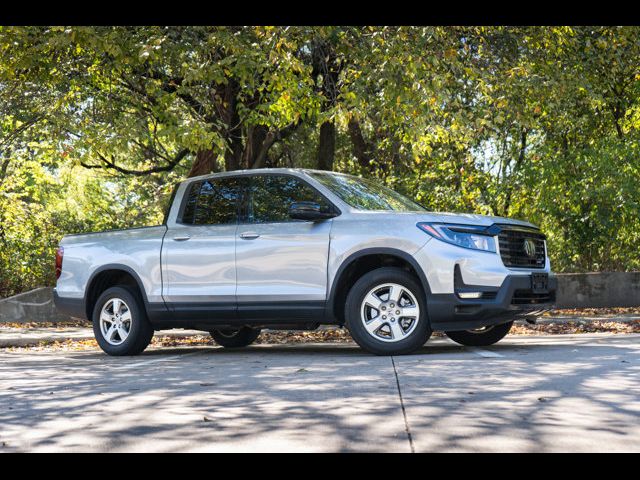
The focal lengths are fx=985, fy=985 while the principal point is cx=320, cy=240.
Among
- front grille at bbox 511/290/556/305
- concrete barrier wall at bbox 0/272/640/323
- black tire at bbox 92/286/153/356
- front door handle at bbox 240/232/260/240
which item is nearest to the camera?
front grille at bbox 511/290/556/305

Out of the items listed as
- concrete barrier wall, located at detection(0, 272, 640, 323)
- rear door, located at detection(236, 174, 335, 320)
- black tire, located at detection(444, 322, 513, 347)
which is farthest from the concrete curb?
black tire, located at detection(444, 322, 513, 347)

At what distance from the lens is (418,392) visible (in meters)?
7.12

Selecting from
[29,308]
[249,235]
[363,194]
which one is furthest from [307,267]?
[29,308]

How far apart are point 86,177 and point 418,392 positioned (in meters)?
27.2

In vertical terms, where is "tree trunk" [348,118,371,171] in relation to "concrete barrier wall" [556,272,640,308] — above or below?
above

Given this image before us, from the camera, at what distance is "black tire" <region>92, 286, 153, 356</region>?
36.9ft

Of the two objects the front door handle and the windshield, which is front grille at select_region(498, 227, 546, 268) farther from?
the front door handle

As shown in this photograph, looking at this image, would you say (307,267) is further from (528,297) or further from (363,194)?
(528,297)

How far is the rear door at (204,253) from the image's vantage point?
34.9 ft

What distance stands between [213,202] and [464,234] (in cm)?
296

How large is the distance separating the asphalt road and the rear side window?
1.57 metres

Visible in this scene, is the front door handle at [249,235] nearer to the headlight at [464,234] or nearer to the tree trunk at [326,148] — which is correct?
the headlight at [464,234]
